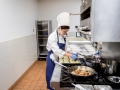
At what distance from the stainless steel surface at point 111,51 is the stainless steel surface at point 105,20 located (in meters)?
0.57

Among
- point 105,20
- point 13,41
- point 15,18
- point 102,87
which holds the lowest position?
point 102,87

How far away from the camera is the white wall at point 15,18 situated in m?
2.39

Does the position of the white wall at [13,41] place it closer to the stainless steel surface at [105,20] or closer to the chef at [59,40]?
the chef at [59,40]

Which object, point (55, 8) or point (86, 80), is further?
point (55, 8)

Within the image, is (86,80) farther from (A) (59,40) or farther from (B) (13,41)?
(B) (13,41)

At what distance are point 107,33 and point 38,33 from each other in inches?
153

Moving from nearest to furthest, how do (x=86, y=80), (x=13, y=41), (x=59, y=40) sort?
(x=86, y=80), (x=59, y=40), (x=13, y=41)

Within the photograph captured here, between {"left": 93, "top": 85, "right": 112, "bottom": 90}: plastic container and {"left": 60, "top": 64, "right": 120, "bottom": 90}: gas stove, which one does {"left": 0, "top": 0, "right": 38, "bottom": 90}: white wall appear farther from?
{"left": 93, "top": 85, "right": 112, "bottom": 90}: plastic container

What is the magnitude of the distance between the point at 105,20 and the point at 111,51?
0.79 meters

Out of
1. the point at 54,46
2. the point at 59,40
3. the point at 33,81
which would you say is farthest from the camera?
the point at 33,81

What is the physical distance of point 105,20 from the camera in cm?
99

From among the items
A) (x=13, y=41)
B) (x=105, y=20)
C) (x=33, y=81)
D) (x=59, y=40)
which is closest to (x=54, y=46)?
(x=59, y=40)

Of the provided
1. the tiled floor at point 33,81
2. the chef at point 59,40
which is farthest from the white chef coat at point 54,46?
the tiled floor at point 33,81

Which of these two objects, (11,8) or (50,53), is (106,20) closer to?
(50,53)
